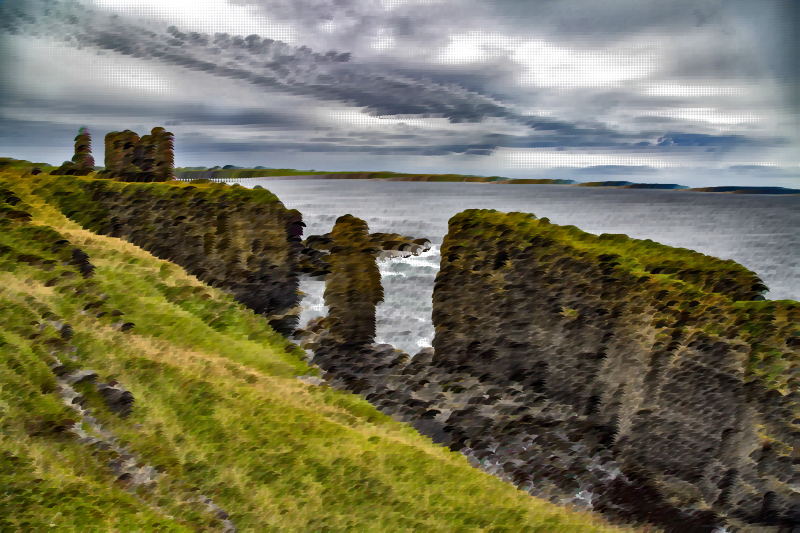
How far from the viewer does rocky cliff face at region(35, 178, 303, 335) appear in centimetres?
2927

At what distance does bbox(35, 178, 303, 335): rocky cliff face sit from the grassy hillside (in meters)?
7.86

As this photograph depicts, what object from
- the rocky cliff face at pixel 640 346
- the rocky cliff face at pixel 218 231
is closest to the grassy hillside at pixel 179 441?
the rocky cliff face at pixel 640 346

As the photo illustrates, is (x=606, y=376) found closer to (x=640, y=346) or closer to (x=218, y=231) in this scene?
(x=640, y=346)

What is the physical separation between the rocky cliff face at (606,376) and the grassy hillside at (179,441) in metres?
2.29

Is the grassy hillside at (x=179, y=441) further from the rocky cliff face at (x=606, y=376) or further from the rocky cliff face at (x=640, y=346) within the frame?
the rocky cliff face at (x=640, y=346)

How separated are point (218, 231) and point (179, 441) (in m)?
17.3

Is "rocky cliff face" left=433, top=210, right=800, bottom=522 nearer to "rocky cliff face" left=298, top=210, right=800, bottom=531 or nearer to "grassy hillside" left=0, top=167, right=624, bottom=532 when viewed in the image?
"rocky cliff face" left=298, top=210, right=800, bottom=531

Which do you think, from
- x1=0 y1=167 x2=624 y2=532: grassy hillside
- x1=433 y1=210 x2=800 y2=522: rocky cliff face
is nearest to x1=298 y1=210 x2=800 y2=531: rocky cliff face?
x1=433 y1=210 x2=800 y2=522: rocky cliff face

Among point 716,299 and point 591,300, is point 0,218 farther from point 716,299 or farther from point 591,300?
point 716,299

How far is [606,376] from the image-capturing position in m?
19.1

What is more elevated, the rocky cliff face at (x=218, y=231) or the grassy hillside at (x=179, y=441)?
the rocky cliff face at (x=218, y=231)

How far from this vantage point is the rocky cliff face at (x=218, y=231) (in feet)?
96.0

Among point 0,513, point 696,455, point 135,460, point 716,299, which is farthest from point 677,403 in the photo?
point 0,513

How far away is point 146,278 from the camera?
954 inches
